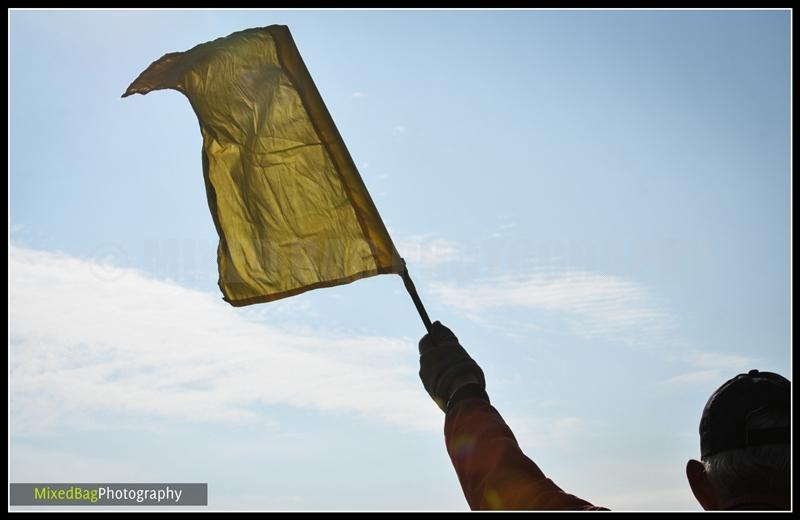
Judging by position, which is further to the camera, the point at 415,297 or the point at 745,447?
the point at 415,297

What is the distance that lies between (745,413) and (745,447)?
18 centimetres

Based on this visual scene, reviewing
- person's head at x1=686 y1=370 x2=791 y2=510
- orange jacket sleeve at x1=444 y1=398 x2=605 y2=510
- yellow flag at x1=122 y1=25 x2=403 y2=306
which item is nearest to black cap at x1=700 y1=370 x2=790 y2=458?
person's head at x1=686 y1=370 x2=791 y2=510

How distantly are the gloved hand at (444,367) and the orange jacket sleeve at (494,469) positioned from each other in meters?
0.42

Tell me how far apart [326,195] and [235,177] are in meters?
0.98

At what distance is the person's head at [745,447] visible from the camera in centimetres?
333

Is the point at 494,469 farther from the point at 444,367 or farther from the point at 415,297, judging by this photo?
the point at 415,297

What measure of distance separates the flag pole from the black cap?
2334 mm

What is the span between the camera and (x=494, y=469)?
3.79m

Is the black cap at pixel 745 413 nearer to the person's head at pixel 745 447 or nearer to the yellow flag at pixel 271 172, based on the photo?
the person's head at pixel 745 447

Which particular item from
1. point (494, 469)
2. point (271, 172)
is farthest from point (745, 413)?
point (271, 172)

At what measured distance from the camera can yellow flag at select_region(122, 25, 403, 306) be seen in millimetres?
6723

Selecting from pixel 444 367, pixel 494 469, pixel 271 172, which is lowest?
pixel 494 469

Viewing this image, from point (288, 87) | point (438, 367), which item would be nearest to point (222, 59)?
point (288, 87)

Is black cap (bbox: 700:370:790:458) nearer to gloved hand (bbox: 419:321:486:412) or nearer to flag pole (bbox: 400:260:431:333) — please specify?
gloved hand (bbox: 419:321:486:412)
